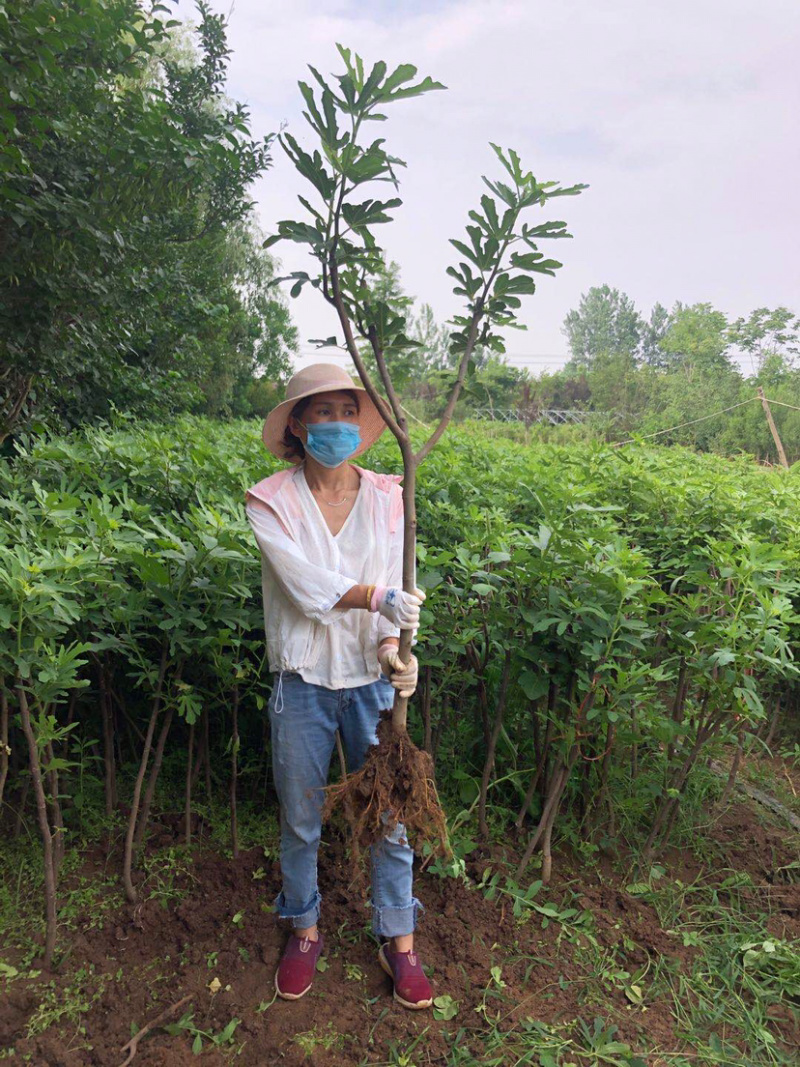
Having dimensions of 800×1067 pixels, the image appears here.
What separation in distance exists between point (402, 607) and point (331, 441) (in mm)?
577

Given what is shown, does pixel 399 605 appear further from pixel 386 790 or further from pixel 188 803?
pixel 188 803

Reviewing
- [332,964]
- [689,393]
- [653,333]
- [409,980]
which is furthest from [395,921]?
[653,333]

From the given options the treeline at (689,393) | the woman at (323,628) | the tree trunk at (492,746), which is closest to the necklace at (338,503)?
the woman at (323,628)

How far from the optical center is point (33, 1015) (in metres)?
2.10

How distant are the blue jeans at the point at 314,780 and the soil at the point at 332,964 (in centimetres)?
20

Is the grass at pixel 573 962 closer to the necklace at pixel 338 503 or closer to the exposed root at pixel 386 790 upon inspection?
the exposed root at pixel 386 790

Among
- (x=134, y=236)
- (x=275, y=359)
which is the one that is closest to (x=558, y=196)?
(x=134, y=236)

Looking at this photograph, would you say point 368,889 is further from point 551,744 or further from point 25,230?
point 25,230

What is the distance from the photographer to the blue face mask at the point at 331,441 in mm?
2156

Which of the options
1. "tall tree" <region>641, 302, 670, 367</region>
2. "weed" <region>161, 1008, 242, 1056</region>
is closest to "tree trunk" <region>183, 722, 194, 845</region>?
"weed" <region>161, 1008, 242, 1056</region>

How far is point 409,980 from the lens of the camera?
2.23 meters

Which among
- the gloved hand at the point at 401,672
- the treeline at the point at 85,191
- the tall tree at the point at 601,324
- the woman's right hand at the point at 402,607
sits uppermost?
the tall tree at the point at 601,324

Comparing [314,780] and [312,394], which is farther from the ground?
[312,394]

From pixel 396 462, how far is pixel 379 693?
2.64 m
